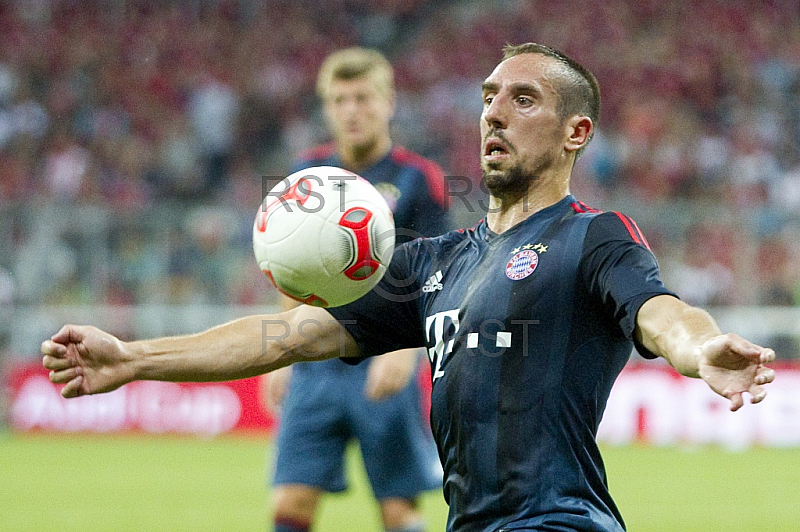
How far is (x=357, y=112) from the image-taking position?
571cm

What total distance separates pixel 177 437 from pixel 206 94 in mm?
6459

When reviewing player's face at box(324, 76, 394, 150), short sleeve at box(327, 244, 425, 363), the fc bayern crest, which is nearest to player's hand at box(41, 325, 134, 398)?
short sleeve at box(327, 244, 425, 363)

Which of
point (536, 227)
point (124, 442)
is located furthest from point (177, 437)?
point (536, 227)

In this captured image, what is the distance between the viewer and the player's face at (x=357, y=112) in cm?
570

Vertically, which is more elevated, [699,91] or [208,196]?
[699,91]

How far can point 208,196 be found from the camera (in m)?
16.8

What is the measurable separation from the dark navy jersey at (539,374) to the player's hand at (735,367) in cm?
43

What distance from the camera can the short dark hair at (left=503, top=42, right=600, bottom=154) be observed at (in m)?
3.48

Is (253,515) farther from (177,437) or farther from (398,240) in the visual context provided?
(177,437)

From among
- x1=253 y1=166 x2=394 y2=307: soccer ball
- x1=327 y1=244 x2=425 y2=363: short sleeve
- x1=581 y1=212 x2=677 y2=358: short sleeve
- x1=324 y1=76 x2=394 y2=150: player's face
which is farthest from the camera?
x1=324 y1=76 x2=394 y2=150: player's face

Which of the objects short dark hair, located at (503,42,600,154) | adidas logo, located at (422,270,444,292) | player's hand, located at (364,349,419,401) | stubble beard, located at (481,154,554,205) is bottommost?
player's hand, located at (364,349,419,401)

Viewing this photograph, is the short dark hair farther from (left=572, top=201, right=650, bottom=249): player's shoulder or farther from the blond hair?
the blond hair

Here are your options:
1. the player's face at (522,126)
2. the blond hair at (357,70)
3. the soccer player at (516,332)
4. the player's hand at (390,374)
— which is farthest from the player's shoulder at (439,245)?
the blond hair at (357,70)

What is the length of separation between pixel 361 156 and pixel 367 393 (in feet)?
3.84
